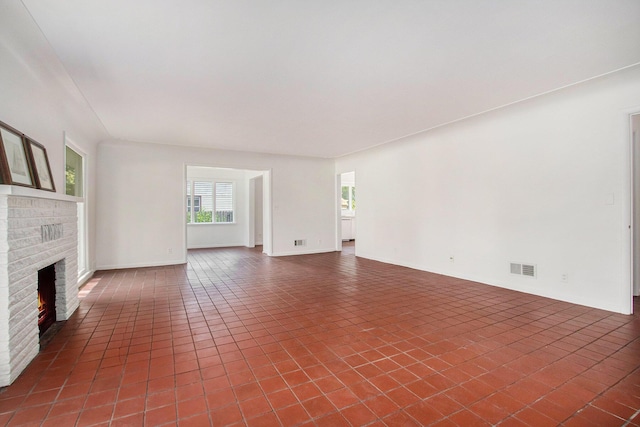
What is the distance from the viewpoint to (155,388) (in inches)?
78.7

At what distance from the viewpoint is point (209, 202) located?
9273mm

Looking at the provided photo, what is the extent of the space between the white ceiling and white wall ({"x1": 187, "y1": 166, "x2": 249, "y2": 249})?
463 centimetres

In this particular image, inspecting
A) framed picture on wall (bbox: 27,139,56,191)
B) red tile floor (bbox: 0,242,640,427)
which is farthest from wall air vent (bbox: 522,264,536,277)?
framed picture on wall (bbox: 27,139,56,191)

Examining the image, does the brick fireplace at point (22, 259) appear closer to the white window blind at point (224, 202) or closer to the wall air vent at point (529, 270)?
the wall air vent at point (529, 270)

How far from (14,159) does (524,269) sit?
5531 millimetres

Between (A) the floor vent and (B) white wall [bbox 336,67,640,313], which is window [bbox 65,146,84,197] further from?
(A) the floor vent

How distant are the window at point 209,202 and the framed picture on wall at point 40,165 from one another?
19.2 ft

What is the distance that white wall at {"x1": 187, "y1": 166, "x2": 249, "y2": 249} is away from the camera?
9.02 m

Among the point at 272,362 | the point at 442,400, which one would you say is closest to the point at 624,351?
the point at 442,400

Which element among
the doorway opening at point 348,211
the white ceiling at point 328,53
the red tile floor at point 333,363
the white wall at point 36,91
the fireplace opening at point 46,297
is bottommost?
the red tile floor at point 333,363

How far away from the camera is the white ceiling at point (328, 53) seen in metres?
2.09

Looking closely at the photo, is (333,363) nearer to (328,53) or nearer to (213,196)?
(328,53)

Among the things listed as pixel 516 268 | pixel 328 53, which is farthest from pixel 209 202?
pixel 516 268

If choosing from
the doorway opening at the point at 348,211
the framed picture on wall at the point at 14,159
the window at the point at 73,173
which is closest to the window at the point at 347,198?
the doorway opening at the point at 348,211
